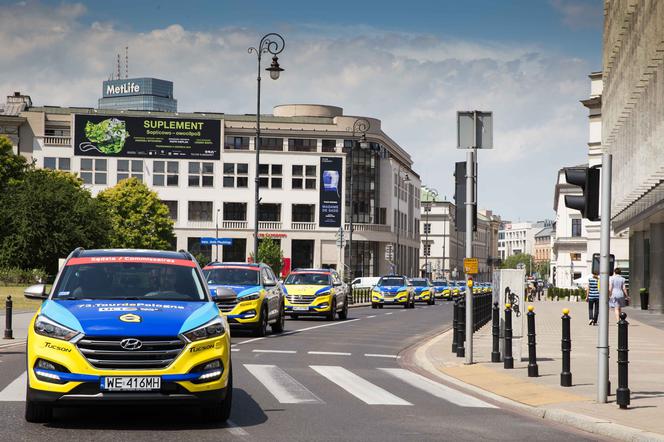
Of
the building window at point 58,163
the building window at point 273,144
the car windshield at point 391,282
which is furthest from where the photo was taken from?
the building window at point 273,144

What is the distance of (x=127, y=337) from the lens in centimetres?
1032

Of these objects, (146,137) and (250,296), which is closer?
(250,296)

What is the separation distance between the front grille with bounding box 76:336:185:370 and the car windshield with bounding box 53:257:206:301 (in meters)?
1.25

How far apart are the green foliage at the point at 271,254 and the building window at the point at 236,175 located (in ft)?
27.9

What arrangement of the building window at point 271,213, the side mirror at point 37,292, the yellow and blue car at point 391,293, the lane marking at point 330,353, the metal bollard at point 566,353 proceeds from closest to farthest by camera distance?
the side mirror at point 37,292, the metal bollard at point 566,353, the lane marking at point 330,353, the yellow and blue car at point 391,293, the building window at point 271,213

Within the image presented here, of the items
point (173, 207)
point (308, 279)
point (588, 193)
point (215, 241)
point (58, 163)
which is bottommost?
point (308, 279)

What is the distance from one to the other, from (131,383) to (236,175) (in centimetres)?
11125

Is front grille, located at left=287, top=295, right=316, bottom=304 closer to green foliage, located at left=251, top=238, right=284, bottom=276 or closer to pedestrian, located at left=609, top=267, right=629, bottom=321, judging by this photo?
pedestrian, located at left=609, top=267, right=629, bottom=321

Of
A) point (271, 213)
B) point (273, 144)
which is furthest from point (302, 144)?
point (271, 213)

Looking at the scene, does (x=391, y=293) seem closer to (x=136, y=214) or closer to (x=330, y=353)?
(x=330, y=353)

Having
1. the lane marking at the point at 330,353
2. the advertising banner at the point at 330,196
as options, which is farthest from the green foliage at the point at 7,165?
the lane marking at the point at 330,353

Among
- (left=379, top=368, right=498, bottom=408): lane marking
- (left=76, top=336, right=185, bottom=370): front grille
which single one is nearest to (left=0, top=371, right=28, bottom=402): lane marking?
(left=76, top=336, right=185, bottom=370): front grille

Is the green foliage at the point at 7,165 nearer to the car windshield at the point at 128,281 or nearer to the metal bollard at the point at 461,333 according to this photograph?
the metal bollard at the point at 461,333

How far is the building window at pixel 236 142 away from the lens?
123 meters
